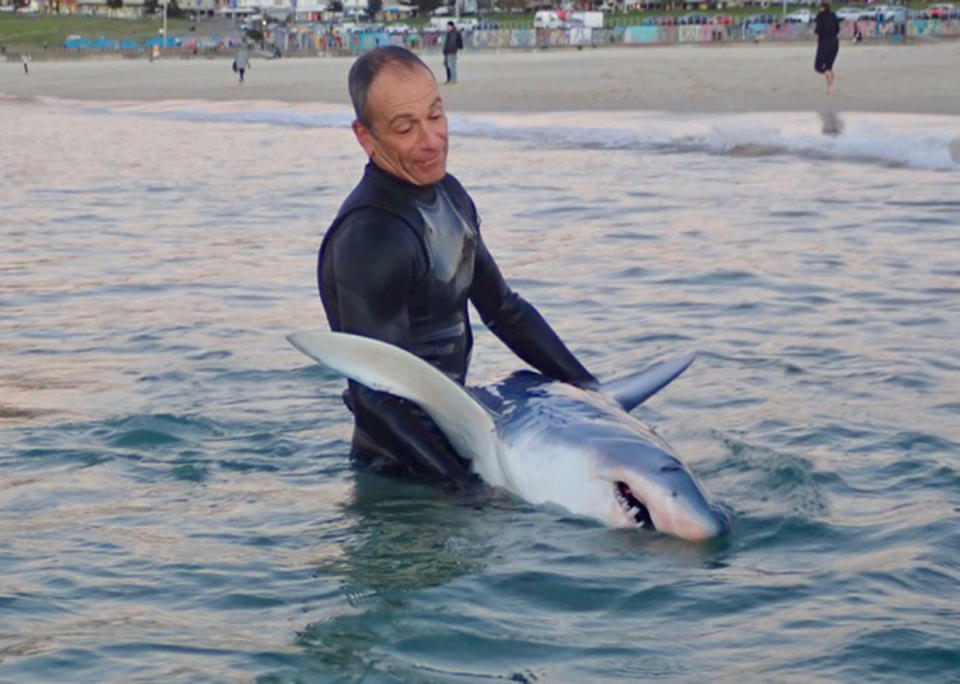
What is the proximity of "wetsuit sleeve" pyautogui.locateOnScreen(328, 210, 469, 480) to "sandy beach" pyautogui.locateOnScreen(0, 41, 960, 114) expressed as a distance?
2007 centimetres

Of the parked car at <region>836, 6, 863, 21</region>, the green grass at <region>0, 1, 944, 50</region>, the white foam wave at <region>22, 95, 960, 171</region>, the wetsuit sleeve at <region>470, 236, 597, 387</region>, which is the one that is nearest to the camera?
the wetsuit sleeve at <region>470, 236, 597, 387</region>

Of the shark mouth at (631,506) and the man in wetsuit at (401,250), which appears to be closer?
the shark mouth at (631,506)

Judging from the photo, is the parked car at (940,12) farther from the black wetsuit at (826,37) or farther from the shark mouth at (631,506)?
the shark mouth at (631,506)

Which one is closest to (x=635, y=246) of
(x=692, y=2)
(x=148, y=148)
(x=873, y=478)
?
(x=873, y=478)

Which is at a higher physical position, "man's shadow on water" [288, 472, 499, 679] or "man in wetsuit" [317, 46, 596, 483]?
"man in wetsuit" [317, 46, 596, 483]

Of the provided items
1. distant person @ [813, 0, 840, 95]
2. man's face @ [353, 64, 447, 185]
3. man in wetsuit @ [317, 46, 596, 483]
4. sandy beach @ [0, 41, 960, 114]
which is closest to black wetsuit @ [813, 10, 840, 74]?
distant person @ [813, 0, 840, 95]

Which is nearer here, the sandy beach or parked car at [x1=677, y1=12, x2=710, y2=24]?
the sandy beach

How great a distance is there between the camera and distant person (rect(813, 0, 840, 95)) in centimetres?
2888

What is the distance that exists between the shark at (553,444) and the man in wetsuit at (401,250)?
178mm

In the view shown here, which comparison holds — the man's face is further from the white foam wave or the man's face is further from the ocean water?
the white foam wave

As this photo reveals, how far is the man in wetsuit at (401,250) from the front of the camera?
5.38 metres

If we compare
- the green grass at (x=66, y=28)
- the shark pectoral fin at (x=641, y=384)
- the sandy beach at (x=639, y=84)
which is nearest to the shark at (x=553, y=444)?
the shark pectoral fin at (x=641, y=384)

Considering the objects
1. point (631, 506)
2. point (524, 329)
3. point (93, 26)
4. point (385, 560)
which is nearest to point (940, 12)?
point (524, 329)

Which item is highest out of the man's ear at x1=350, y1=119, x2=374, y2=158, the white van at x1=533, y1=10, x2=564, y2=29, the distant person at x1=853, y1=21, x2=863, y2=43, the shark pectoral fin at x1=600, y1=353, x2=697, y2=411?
the white van at x1=533, y1=10, x2=564, y2=29
